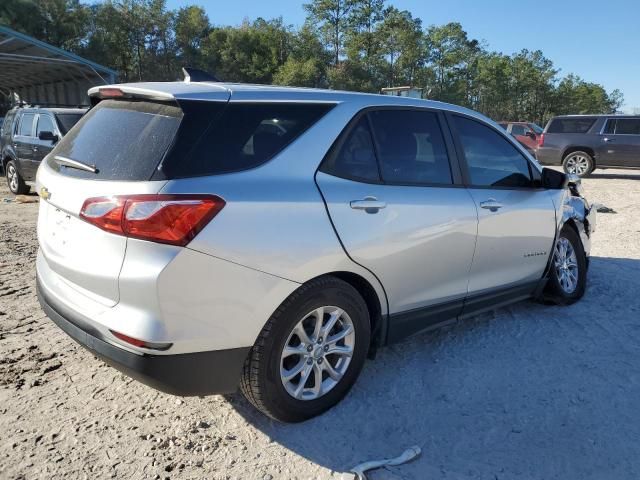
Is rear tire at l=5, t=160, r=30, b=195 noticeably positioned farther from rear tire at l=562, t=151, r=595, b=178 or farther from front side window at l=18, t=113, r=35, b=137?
rear tire at l=562, t=151, r=595, b=178

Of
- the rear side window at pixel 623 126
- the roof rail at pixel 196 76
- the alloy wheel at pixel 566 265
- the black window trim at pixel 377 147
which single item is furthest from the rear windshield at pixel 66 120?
the rear side window at pixel 623 126

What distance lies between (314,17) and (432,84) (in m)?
12.3

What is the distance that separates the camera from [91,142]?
2.79 m

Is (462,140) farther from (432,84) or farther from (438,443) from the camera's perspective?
(432,84)

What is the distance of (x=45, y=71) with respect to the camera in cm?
2402

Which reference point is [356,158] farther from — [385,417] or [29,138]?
[29,138]

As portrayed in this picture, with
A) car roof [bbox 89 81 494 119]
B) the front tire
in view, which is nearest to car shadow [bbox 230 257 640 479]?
the front tire

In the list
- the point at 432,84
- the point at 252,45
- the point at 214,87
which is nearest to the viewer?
the point at 214,87

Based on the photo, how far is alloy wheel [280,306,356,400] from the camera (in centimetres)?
272

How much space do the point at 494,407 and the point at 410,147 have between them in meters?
1.63

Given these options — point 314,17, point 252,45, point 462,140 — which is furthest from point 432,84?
point 462,140

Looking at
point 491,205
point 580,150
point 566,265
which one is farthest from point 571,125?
point 491,205

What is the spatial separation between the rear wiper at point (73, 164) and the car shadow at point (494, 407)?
4.88 feet

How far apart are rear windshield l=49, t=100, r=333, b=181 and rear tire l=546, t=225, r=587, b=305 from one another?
2.82m
